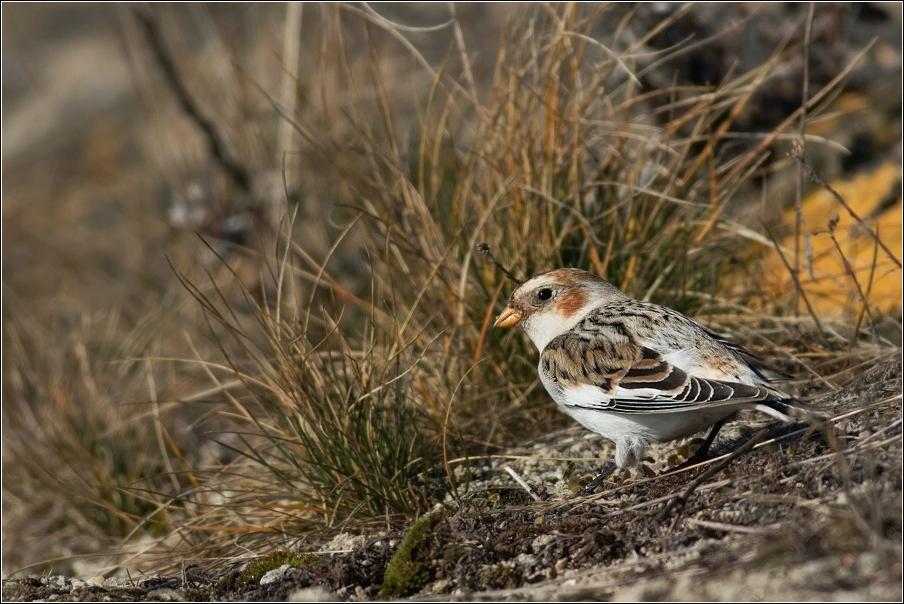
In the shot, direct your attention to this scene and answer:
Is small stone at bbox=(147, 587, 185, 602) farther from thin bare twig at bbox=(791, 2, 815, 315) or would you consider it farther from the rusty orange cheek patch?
thin bare twig at bbox=(791, 2, 815, 315)

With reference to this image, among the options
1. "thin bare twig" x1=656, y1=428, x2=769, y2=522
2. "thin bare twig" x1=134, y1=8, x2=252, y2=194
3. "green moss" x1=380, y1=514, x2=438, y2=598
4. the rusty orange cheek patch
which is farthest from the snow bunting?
"thin bare twig" x1=134, y1=8, x2=252, y2=194

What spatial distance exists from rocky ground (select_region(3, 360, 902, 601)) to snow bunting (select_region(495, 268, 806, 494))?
16cm

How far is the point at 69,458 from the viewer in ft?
15.1

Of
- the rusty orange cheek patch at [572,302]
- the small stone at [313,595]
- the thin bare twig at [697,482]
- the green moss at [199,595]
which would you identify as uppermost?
the rusty orange cheek patch at [572,302]

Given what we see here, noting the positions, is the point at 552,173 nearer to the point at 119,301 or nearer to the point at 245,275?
the point at 245,275

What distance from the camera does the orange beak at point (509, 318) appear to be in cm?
368

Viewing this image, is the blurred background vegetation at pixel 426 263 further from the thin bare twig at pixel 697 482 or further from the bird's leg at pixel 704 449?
the thin bare twig at pixel 697 482

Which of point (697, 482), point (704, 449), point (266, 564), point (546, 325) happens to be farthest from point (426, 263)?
point (697, 482)

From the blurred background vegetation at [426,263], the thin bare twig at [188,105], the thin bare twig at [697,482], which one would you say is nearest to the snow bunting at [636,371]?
the thin bare twig at [697,482]

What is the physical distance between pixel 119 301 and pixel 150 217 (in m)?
1.29

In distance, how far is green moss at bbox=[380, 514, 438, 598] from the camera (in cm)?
276

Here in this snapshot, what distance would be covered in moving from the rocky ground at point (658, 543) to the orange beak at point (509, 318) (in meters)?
0.60

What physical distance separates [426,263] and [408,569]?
5.36ft

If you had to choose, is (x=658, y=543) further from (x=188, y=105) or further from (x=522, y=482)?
(x=188, y=105)
